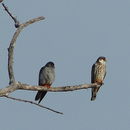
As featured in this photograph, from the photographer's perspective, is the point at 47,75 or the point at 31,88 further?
the point at 47,75

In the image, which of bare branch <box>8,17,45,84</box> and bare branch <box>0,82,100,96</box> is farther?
bare branch <box>8,17,45,84</box>

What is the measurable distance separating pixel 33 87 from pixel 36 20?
1.22m

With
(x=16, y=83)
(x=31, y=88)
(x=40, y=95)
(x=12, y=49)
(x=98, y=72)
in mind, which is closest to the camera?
(x=16, y=83)

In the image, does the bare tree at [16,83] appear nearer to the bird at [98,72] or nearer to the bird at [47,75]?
the bird at [98,72]

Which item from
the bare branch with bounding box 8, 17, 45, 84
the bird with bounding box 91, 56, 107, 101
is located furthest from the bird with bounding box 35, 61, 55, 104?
the bare branch with bounding box 8, 17, 45, 84

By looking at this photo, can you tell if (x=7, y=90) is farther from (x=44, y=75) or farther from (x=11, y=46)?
(x=44, y=75)

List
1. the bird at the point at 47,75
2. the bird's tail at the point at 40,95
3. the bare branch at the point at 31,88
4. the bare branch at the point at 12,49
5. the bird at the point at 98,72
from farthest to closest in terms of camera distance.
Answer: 1. the bird at the point at 47,75
2. the bird at the point at 98,72
3. the bird's tail at the point at 40,95
4. the bare branch at the point at 12,49
5. the bare branch at the point at 31,88

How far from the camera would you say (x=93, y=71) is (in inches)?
592

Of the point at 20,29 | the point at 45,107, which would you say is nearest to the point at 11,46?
the point at 20,29

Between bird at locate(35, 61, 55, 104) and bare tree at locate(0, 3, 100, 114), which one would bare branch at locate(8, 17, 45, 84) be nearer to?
bare tree at locate(0, 3, 100, 114)

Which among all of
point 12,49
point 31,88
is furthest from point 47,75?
point 12,49

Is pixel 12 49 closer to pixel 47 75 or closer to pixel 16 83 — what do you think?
pixel 16 83

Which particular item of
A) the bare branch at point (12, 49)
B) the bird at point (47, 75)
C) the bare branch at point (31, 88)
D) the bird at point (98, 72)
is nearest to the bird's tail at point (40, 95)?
the bird at point (47, 75)

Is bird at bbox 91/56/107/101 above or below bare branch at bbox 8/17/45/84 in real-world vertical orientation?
above
